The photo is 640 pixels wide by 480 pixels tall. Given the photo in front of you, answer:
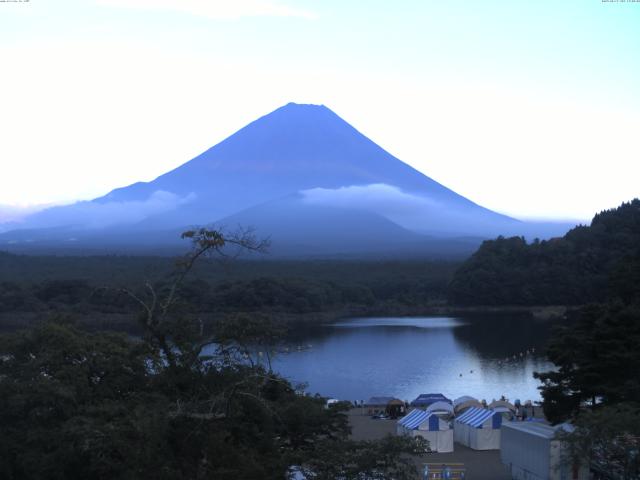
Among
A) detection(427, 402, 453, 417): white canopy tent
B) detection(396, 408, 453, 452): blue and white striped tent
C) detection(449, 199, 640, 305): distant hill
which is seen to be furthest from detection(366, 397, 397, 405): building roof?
detection(449, 199, 640, 305): distant hill

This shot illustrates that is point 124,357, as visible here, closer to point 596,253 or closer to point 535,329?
point 535,329

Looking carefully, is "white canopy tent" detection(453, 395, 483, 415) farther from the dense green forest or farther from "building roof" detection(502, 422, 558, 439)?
the dense green forest

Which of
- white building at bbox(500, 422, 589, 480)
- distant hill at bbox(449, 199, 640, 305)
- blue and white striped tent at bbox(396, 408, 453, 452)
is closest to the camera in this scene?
white building at bbox(500, 422, 589, 480)

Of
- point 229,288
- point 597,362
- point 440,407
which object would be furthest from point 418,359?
point 229,288

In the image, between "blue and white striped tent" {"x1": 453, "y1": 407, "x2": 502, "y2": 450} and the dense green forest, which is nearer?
A: "blue and white striped tent" {"x1": 453, "y1": 407, "x2": 502, "y2": 450}

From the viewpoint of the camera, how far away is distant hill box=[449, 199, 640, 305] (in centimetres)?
3228

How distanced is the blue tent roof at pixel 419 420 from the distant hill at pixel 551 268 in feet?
67.4

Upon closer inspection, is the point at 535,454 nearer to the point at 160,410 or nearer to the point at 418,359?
the point at 160,410

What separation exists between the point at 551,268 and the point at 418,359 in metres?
14.4

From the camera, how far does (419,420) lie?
34.7 feet

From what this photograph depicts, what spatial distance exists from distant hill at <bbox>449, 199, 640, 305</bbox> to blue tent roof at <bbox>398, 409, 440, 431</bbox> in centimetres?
2055

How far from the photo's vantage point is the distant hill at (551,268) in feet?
106

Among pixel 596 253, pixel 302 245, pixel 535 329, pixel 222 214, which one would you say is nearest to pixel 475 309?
pixel 596 253

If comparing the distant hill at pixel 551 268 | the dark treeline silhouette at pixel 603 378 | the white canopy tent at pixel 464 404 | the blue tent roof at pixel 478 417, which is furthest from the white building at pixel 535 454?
the distant hill at pixel 551 268
